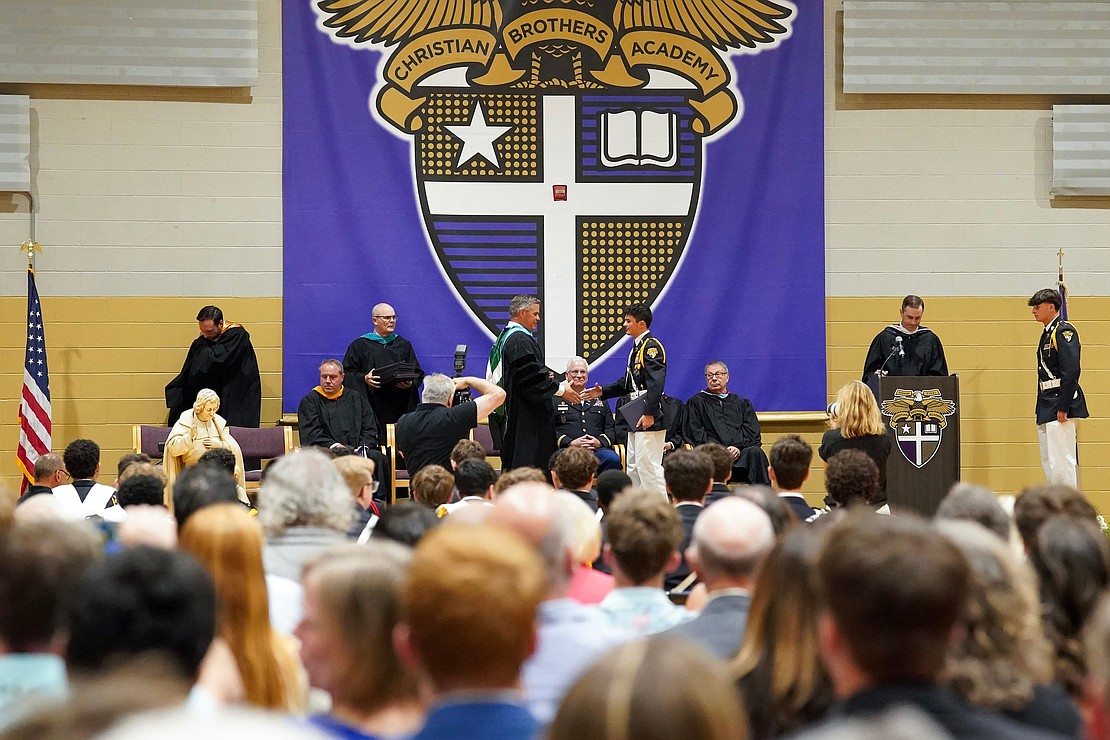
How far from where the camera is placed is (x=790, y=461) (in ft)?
16.5

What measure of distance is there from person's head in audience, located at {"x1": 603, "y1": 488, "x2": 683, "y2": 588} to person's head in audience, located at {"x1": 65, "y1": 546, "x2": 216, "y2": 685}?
1384 mm

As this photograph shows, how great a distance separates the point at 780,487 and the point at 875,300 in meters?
5.45

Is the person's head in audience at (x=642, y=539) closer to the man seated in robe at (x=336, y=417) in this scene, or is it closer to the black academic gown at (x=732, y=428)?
the man seated in robe at (x=336, y=417)

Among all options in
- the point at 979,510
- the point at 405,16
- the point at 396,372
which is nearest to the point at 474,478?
the point at 979,510

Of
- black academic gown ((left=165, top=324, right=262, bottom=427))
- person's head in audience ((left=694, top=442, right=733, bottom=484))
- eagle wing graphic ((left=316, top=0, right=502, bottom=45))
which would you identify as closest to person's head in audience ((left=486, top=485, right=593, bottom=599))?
person's head in audience ((left=694, top=442, right=733, bottom=484))

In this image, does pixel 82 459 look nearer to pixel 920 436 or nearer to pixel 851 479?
pixel 851 479

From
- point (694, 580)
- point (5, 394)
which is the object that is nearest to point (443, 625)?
point (694, 580)

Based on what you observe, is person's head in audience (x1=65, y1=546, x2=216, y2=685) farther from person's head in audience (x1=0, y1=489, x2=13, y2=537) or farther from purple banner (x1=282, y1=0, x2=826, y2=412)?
purple banner (x1=282, y1=0, x2=826, y2=412)

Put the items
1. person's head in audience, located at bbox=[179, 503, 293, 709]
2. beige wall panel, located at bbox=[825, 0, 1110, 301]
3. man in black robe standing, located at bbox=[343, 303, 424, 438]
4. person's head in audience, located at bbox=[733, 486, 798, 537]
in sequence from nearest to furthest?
person's head in audience, located at bbox=[179, 503, 293, 709] → person's head in audience, located at bbox=[733, 486, 798, 537] → man in black robe standing, located at bbox=[343, 303, 424, 438] → beige wall panel, located at bbox=[825, 0, 1110, 301]

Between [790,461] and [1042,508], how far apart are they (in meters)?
1.94

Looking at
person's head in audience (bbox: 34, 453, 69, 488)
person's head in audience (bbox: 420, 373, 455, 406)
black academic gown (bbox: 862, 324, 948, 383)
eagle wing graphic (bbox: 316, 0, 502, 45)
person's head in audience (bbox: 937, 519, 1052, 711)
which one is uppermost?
eagle wing graphic (bbox: 316, 0, 502, 45)

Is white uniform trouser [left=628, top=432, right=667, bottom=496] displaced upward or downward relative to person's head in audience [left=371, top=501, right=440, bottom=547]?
downward

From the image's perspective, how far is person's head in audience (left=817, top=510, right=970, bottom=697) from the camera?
159cm

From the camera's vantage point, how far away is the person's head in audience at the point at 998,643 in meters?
1.94
